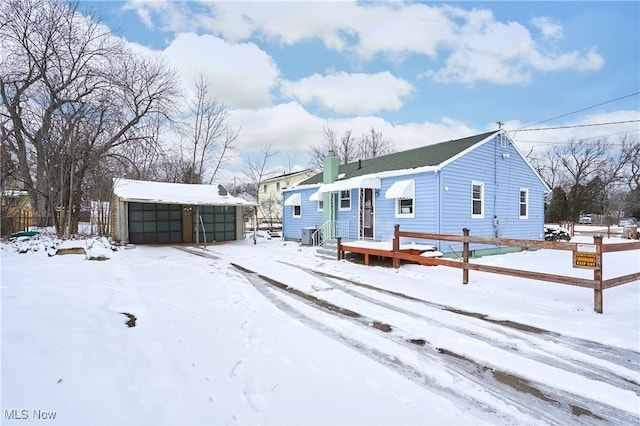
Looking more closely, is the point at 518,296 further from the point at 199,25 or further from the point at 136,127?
the point at 136,127

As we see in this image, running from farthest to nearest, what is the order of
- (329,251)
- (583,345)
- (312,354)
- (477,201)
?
1. (477,201)
2. (329,251)
3. (583,345)
4. (312,354)

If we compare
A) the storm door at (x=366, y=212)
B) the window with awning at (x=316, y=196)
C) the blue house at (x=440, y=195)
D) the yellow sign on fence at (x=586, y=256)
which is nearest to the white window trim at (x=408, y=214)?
the blue house at (x=440, y=195)

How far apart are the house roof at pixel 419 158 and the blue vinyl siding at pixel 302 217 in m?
2.16

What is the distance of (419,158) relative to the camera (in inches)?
Result: 494

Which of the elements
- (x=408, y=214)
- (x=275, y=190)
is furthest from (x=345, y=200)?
(x=275, y=190)

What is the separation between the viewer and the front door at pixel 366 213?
43.0 feet

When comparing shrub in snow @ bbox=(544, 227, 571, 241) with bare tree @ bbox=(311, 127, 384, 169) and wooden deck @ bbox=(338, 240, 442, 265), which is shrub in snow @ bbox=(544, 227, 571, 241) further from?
bare tree @ bbox=(311, 127, 384, 169)

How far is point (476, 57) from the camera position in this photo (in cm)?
1312

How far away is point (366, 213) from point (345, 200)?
1.33m

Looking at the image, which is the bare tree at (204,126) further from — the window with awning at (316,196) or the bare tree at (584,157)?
the bare tree at (584,157)

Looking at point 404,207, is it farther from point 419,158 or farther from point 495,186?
point 495,186

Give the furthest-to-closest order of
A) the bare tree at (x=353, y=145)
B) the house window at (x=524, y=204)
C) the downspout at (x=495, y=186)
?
the bare tree at (x=353, y=145)
the house window at (x=524, y=204)
the downspout at (x=495, y=186)

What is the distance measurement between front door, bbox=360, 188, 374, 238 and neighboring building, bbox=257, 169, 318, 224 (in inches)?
966

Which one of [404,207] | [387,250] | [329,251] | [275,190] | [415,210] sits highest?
[275,190]
